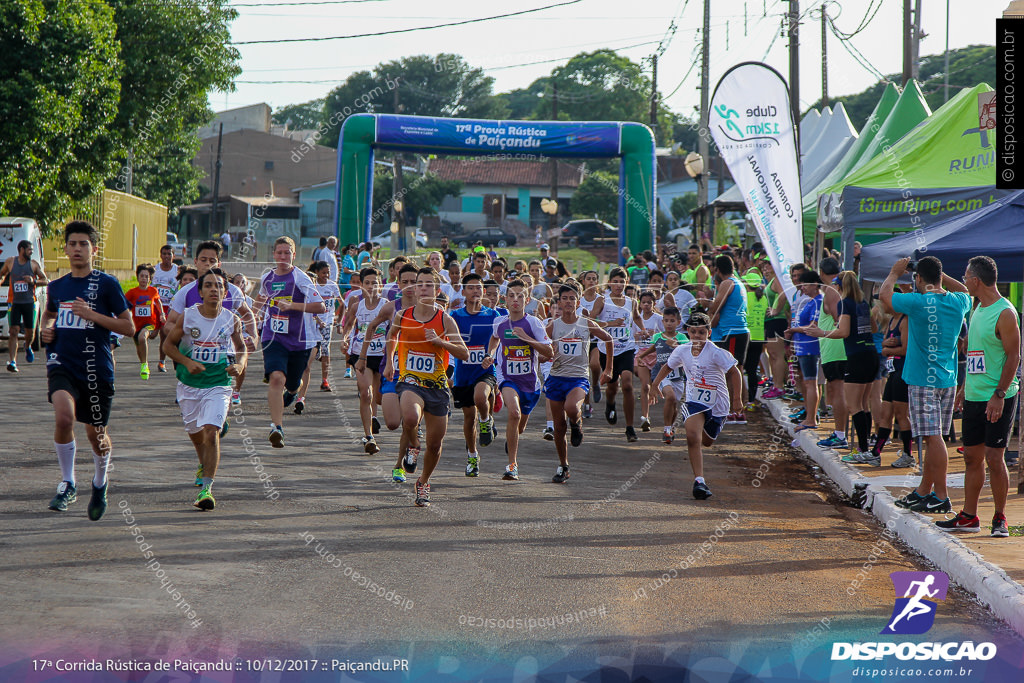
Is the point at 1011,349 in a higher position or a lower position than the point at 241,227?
lower

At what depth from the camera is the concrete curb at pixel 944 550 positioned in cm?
621

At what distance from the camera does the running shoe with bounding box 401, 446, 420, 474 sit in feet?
30.8

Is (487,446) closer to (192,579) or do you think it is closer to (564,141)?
(192,579)

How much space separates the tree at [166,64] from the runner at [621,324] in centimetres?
2295

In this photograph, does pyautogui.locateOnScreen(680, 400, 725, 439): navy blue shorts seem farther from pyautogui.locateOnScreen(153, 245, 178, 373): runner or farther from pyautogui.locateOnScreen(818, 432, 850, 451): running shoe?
pyautogui.locateOnScreen(153, 245, 178, 373): runner

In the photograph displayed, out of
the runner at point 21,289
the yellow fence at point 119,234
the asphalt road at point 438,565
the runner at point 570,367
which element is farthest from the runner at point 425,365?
the yellow fence at point 119,234

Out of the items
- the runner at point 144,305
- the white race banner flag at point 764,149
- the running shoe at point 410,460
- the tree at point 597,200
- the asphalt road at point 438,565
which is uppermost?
the tree at point 597,200

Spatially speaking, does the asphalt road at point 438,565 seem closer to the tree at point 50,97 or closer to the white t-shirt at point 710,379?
the white t-shirt at point 710,379

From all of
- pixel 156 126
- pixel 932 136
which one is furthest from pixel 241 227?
pixel 932 136

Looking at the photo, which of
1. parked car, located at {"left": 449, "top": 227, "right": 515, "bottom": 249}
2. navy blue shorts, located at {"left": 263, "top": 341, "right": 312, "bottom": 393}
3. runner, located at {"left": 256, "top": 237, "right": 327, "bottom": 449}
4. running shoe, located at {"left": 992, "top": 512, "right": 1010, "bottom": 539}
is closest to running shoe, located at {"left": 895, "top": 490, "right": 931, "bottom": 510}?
running shoe, located at {"left": 992, "top": 512, "right": 1010, "bottom": 539}

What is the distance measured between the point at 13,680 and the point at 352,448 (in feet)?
22.5

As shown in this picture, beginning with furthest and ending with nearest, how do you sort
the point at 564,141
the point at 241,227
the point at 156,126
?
the point at 241,227
the point at 156,126
the point at 564,141

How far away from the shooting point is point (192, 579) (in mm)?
6172

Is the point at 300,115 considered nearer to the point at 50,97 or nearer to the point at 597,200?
the point at 597,200
